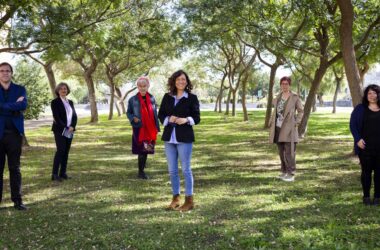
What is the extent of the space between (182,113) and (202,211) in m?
1.46

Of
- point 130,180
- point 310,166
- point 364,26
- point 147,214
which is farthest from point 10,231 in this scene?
point 364,26

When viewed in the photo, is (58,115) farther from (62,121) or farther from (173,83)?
(173,83)

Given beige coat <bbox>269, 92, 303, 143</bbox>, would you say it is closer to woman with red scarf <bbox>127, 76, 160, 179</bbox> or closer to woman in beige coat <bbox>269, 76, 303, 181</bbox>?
woman in beige coat <bbox>269, 76, 303, 181</bbox>

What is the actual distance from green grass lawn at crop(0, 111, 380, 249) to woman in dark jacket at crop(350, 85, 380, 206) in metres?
0.43

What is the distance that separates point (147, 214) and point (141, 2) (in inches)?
472

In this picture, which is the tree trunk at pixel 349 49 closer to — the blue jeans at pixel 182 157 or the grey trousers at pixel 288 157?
the grey trousers at pixel 288 157

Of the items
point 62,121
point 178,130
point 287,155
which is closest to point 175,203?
point 178,130

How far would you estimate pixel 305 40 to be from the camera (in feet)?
55.2

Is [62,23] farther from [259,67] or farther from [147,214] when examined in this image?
[259,67]

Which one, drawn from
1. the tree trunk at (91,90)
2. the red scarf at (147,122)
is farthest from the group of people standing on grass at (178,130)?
the tree trunk at (91,90)

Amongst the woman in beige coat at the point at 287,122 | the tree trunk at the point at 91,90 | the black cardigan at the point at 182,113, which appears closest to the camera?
the black cardigan at the point at 182,113

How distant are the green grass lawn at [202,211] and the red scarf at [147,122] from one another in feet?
3.05

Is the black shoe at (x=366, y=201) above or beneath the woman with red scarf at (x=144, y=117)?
beneath

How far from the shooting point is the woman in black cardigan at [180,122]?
596 centimetres
